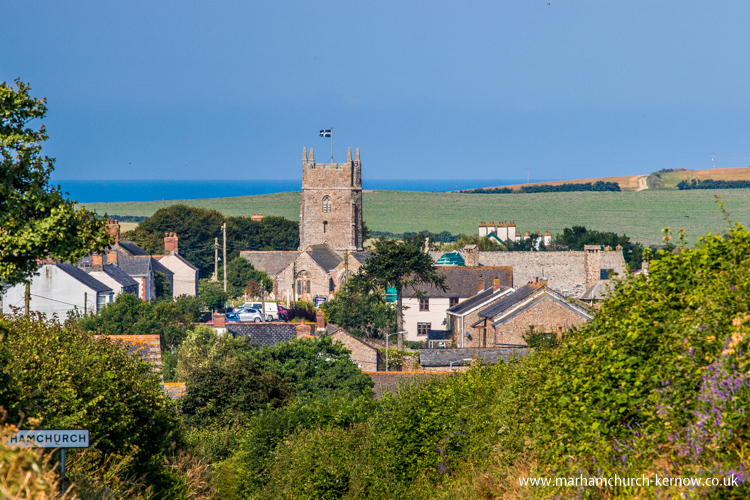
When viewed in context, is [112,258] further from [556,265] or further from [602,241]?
[602,241]

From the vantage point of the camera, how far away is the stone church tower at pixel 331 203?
333 ft

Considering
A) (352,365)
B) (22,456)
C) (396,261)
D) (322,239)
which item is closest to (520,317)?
(352,365)

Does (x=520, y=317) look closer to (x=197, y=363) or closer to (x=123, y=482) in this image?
(x=197, y=363)

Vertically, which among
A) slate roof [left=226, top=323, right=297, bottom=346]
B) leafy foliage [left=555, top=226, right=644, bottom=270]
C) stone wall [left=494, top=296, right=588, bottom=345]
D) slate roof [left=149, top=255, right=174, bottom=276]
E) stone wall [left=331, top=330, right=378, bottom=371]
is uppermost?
leafy foliage [left=555, top=226, right=644, bottom=270]

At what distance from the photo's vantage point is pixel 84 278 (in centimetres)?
5538

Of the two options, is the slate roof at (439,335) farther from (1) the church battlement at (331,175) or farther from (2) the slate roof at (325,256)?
(1) the church battlement at (331,175)

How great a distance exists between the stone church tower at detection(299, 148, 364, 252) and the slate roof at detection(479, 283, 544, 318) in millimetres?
53443

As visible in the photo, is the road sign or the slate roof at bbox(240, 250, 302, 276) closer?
the road sign

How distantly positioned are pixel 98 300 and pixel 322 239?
48.3 meters

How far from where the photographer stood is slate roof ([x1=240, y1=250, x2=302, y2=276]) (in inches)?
4227

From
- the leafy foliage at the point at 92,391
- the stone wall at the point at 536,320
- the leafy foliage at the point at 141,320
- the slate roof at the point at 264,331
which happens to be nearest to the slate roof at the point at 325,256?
the leafy foliage at the point at 141,320

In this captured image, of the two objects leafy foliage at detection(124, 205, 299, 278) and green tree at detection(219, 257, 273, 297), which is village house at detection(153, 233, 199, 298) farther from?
leafy foliage at detection(124, 205, 299, 278)

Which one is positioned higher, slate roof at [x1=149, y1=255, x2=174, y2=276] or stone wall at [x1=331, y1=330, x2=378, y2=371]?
slate roof at [x1=149, y1=255, x2=174, y2=276]

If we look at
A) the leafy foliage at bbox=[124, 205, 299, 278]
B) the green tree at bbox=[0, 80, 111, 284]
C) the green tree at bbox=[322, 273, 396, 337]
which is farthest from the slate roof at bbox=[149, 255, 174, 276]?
the green tree at bbox=[0, 80, 111, 284]
